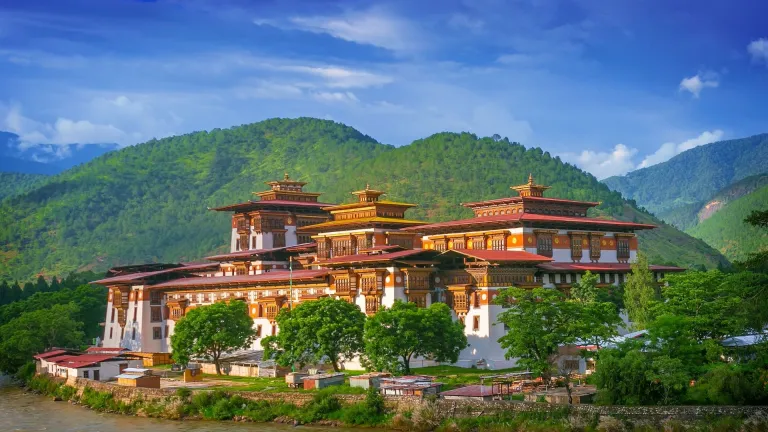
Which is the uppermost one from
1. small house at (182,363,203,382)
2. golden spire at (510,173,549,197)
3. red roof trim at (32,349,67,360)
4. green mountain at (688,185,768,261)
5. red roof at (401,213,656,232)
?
green mountain at (688,185,768,261)

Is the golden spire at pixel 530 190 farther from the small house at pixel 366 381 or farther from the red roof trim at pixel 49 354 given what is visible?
the red roof trim at pixel 49 354

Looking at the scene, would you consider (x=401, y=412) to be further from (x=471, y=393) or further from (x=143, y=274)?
(x=143, y=274)

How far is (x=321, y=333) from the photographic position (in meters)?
60.5

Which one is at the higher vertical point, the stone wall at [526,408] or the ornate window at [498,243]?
the ornate window at [498,243]

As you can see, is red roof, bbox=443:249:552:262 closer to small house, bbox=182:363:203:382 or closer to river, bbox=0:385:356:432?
river, bbox=0:385:356:432

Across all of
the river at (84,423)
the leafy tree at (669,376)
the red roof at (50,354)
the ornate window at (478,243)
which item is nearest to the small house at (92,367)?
the river at (84,423)

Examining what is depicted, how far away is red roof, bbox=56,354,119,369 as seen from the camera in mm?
67750

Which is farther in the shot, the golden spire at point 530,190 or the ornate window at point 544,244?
the golden spire at point 530,190

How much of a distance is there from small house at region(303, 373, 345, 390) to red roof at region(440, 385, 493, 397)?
7.47 metres

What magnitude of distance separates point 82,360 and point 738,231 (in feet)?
424

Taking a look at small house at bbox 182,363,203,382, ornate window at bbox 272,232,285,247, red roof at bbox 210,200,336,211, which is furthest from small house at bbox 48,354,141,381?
red roof at bbox 210,200,336,211

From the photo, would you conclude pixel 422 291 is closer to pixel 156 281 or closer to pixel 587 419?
pixel 587 419

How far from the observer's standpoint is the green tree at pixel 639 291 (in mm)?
65562

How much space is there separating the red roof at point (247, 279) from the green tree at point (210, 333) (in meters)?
5.30
